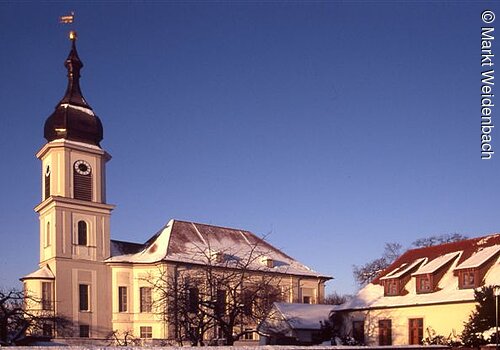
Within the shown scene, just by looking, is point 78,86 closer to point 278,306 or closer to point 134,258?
point 134,258

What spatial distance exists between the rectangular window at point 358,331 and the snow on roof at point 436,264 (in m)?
4.98

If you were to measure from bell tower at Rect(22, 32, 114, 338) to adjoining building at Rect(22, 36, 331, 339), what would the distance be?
0.27 feet

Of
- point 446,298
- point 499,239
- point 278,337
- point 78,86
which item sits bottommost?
point 278,337

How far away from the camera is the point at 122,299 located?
59969 mm

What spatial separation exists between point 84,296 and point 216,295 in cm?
2445

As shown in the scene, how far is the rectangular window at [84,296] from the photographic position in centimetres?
5791

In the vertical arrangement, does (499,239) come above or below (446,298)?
above

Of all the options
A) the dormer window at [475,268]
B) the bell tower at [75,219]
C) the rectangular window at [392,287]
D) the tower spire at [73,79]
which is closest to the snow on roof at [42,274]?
the bell tower at [75,219]

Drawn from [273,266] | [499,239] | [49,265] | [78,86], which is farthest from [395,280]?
[78,86]

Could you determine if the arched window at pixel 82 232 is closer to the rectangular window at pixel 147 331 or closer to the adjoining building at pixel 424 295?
the rectangular window at pixel 147 331

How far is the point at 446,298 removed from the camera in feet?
123

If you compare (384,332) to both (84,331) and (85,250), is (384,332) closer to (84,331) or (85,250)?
(84,331)

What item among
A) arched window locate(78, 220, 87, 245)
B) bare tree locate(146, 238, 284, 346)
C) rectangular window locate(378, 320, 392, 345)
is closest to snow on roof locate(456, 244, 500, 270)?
rectangular window locate(378, 320, 392, 345)

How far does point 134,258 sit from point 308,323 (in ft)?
70.4
